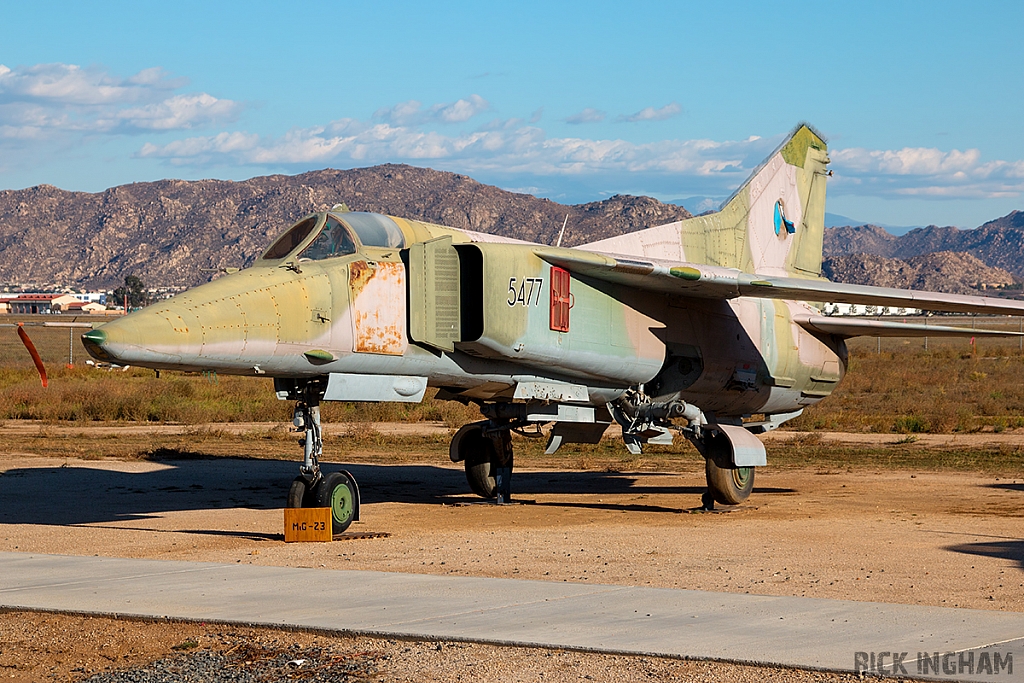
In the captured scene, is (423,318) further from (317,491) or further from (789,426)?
(789,426)

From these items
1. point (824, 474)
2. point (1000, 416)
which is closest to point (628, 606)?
point (824, 474)

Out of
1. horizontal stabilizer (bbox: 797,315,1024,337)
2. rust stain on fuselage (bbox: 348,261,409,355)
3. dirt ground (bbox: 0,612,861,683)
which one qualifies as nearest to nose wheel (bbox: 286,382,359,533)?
rust stain on fuselage (bbox: 348,261,409,355)

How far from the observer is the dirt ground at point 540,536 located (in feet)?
24.8

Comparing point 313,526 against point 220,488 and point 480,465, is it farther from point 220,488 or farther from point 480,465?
point 220,488

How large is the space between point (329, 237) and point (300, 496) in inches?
112

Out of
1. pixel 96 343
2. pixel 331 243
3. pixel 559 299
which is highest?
pixel 331 243

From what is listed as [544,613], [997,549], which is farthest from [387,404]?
[544,613]

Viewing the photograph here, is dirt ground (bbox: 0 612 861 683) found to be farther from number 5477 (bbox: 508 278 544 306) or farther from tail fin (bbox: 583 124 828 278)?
tail fin (bbox: 583 124 828 278)

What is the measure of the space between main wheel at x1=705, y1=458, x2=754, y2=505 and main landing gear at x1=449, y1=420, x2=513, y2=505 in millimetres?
2803

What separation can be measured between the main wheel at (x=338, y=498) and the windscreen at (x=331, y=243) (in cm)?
239

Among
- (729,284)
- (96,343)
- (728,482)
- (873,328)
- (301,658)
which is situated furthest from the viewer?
(873,328)

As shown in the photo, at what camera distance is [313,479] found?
1301 cm

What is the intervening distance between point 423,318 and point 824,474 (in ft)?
33.7

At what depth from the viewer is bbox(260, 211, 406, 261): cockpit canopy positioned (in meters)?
12.8
